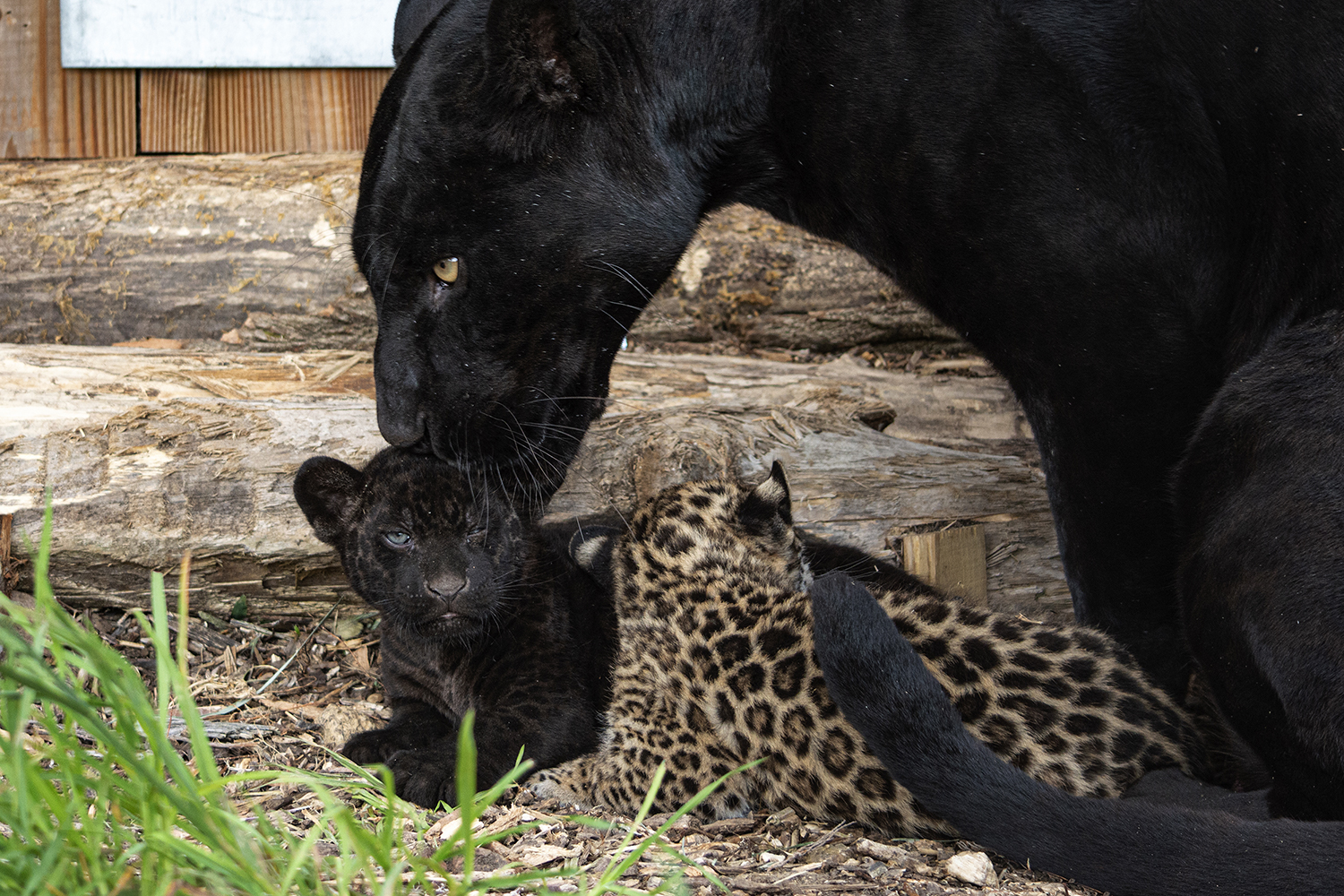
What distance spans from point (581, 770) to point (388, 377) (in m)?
1.44

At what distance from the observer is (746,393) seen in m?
4.93

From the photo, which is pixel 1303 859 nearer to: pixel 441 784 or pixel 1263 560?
pixel 1263 560

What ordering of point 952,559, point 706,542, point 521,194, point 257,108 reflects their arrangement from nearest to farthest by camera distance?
1. point 521,194
2. point 706,542
3. point 952,559
4. point 257,108

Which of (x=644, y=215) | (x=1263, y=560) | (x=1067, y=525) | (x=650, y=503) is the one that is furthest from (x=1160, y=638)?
(x=644, y=215)

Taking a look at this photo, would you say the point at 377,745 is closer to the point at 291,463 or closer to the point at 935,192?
the point at 291,463

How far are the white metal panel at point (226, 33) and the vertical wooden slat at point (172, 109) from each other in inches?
2.7

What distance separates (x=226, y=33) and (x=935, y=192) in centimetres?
462

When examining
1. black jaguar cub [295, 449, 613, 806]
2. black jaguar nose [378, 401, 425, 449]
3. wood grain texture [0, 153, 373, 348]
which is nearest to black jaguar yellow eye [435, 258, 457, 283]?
black jaguar nose [378, 401, 425, 449]

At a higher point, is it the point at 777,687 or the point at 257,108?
the point at 257,108

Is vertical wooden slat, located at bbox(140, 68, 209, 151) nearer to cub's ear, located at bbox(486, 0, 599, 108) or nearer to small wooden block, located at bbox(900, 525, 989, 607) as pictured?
cub's ear, located at bbox(486, 0, 599, 108)

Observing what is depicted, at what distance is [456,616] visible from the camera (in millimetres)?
3826

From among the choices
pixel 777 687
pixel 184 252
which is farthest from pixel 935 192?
pixel 184 252

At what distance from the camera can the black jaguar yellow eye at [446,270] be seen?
3162mm

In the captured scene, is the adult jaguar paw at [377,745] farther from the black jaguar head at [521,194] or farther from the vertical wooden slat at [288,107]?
the vertical wooden slat at [288,107]
